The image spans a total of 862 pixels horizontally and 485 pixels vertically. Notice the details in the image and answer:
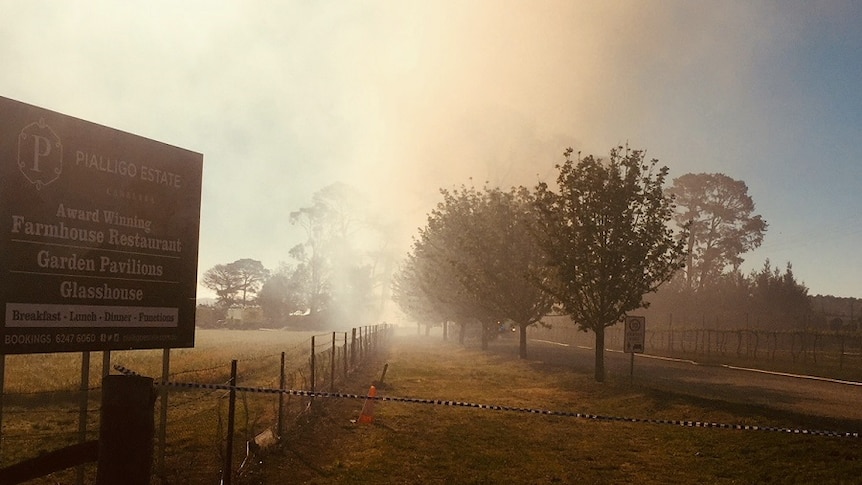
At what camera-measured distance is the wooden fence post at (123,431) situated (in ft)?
12.3

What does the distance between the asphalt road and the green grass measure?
2.04m

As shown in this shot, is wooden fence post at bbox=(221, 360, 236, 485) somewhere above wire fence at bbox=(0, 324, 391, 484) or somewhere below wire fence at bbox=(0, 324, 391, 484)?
above

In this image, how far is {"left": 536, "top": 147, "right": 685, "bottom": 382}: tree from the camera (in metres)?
25.9

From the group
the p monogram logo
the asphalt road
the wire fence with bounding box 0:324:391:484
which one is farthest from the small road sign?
the p monogram logo

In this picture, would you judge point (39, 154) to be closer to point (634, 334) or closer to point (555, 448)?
point (555, 448)

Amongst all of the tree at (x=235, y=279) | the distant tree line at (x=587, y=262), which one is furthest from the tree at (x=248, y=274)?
the distant tree line at (x=587, y=262)

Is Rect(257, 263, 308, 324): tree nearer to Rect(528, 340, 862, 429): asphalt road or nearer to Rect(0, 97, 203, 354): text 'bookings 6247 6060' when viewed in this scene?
Rect(528, 340, 862, 429): asphalt road

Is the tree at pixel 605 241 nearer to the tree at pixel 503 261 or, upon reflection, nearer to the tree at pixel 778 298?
the tree at pixel 503 261

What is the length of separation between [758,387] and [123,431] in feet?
85.4

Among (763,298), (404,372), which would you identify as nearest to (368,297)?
(763,298)

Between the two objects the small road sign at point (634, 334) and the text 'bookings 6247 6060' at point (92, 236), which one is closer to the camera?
the text 'bookings 6247 6060' at point (92, 236)

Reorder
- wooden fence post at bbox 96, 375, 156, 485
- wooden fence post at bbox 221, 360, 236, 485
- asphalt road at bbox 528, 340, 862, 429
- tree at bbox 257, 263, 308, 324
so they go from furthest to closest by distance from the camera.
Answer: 1. tree at bbox 257, 263, 308, 324
2. asphalt road at bbox 528, 340, 862, 429
3. wooden fence post at bbox 221, 360, 236, 485
4. wooden fence post at bbox 96, 375, 156, 485

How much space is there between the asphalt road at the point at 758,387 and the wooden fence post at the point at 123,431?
16.7 metres

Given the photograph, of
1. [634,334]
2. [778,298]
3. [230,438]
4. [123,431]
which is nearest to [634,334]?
[634,334]
